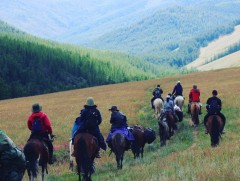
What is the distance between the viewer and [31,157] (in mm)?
13227

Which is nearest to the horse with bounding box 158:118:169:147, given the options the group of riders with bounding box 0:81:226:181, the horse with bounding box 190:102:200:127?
the group of riders with bounding box 0:81:226:181

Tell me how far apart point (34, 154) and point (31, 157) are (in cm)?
14

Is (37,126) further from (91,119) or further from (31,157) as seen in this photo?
(91,119)

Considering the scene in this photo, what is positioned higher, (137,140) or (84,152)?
(84,152)

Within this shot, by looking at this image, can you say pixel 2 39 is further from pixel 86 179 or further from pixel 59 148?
pixel 86 179

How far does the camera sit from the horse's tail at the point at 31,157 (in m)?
13.2

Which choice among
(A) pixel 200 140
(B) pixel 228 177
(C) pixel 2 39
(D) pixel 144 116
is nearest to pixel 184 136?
(A) pixel 200 140

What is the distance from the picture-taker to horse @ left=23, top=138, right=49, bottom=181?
519 inches

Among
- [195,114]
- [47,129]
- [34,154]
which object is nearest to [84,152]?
[34,154]

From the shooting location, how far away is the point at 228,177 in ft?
27.8

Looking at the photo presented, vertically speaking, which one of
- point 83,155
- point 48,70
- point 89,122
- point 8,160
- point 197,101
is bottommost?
point 83,155

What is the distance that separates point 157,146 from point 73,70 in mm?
132683

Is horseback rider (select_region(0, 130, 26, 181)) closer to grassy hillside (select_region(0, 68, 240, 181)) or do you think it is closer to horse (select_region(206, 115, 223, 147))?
grassy hillside (select_region(0, 68, 240, 181))

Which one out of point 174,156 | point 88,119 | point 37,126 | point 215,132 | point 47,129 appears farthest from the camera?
point 215,132
